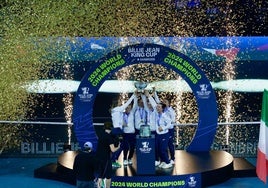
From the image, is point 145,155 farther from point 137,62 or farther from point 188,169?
point 137,62

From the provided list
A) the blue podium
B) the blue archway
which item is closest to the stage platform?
the blue podium

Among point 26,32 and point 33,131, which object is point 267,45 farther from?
point 33,131

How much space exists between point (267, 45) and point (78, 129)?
749 inches

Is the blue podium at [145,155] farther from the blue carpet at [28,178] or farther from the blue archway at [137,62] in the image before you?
the blue archway at [137,62]

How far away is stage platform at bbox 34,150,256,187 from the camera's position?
1065 cm

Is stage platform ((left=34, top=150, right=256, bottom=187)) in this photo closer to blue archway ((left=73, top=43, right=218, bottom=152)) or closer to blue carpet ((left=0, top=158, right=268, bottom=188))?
blue carpet ((left=0, top=158, right=268, bottom=188))

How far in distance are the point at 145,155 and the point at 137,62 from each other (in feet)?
6.87

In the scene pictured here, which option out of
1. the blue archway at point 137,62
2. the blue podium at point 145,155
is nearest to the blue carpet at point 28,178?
the blue archway at point 137,62

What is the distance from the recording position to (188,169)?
1098 cm

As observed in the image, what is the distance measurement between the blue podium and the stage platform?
0.12m

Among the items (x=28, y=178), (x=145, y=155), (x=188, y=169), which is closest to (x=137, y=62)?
(x=145, y=155)

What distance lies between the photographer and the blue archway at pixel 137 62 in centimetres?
1187

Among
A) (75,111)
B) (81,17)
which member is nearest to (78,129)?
(75,111)

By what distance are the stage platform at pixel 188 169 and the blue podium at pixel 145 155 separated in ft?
0.40
